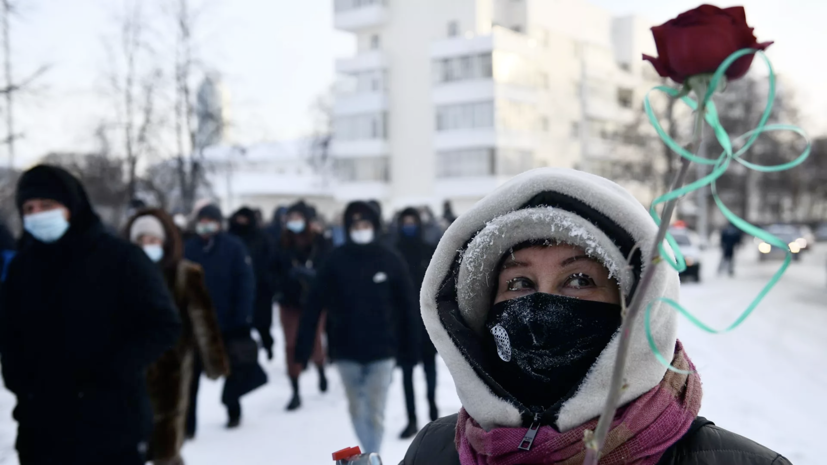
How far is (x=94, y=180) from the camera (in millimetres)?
16578

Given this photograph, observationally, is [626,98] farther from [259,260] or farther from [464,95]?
[259,260]

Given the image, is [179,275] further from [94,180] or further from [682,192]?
[94,180]

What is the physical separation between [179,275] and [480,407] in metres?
3.95

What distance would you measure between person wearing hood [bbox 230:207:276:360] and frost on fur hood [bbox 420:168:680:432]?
6131 mm

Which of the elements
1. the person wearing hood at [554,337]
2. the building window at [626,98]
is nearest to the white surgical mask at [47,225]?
the person wearing hood at [554,337]

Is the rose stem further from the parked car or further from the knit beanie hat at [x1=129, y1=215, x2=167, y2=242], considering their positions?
the parked car

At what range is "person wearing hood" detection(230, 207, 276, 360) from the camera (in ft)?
25.2

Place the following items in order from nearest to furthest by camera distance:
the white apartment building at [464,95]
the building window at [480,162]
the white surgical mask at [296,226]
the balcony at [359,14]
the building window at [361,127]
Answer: the white surgical mask at [296,226], the white apartment building at [464,95], the building window at [480,162], the balcony at [359,14], the building window at [361,127]

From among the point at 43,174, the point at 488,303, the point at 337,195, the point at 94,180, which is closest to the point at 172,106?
the point at 94,180

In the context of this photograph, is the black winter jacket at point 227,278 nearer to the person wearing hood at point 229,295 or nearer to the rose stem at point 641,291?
the person wearing hood at point 229,295

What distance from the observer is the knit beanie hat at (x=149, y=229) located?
495cm

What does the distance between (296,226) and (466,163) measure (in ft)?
108

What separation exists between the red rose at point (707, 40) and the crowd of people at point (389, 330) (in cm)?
25

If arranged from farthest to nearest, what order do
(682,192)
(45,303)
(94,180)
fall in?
1. (94,180)
2. (45,303)
3. (682,192)
